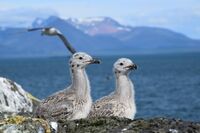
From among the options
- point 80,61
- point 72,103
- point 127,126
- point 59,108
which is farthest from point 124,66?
point 127,126

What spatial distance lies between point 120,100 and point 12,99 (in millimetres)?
2357

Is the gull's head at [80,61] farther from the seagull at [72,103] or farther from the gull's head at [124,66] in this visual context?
the gull's head at [124,66]

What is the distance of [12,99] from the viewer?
14.1 metres

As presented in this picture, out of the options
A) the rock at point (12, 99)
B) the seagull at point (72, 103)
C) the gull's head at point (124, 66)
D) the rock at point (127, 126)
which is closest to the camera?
the rock at point (127, 126)

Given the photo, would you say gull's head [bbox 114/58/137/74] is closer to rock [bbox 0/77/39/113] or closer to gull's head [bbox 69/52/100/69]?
gull's head [bbox 69/52/100/69]

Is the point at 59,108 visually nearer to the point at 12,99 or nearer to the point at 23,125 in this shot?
the point at 12,99

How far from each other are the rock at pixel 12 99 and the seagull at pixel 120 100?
1.54 m

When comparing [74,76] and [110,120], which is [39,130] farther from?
[74,76]

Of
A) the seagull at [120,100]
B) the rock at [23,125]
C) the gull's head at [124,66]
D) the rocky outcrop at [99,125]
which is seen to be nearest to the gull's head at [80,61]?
the seagull at [120,100]

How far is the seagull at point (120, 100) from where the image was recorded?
13719mm

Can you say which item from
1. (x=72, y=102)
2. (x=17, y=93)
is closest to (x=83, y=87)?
(x=72, y=102)

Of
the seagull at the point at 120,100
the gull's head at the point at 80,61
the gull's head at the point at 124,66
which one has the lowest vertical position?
the seagull at the point at 120,100

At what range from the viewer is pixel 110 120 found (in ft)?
30.8

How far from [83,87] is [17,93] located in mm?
2205
